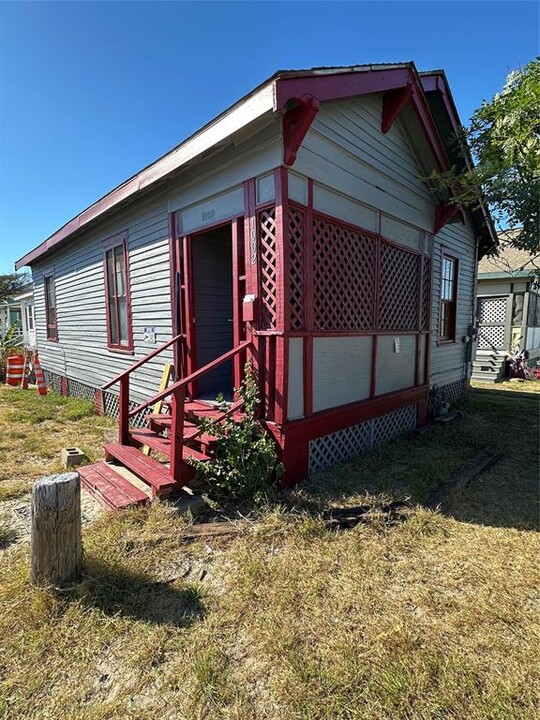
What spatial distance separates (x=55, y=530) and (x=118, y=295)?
5255 mm

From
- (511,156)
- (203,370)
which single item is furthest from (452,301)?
(203,370)

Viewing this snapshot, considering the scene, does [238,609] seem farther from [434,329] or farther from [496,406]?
[496,406]

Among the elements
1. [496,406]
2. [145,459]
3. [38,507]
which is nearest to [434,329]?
[496,406]

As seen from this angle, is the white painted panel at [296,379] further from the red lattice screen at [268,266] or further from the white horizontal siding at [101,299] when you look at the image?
the white horizontal siding at [101,299]

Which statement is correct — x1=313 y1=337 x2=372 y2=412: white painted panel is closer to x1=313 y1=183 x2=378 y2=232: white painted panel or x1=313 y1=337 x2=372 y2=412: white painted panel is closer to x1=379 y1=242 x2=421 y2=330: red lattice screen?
x1=379 y1=242 x2=421 y2=330: red lattice screen

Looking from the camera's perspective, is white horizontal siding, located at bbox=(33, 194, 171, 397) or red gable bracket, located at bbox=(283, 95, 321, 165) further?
white horizontal siding, located at bbox=(33, 194, 171, 397)

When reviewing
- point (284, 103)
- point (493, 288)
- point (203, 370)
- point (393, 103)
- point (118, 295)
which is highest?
point (393, 103)

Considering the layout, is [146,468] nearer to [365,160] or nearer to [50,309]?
[365,160]

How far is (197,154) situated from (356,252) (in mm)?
2190

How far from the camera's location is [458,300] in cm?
830

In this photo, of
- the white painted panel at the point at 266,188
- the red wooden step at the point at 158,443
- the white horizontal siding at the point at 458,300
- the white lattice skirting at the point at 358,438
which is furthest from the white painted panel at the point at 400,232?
the red wooden step at the point at 158,443

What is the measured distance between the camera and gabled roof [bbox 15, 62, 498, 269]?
315cm

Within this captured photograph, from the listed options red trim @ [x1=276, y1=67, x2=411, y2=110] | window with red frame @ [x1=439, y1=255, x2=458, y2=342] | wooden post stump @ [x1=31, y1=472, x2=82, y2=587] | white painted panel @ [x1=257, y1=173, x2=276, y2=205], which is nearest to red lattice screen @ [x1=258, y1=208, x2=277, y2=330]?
white painted panel @ [x1=257, y1=173, x2=276, y2=205]

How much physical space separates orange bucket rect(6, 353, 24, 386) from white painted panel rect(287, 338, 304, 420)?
435 inches
